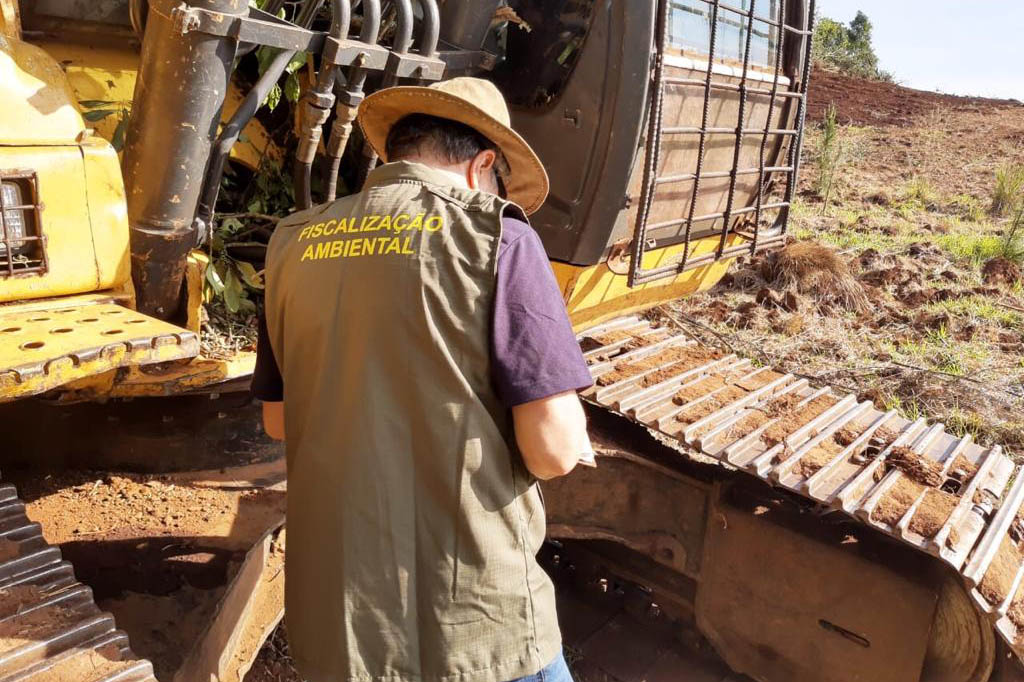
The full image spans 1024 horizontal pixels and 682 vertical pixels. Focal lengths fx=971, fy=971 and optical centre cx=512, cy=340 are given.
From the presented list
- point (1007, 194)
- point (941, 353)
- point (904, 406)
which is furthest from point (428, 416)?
point (1007, 194)

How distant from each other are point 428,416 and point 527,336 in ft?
0.71

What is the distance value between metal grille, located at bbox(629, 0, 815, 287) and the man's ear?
1.12 m

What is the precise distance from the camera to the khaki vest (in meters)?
1.59

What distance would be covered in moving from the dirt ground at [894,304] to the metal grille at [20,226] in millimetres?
2894

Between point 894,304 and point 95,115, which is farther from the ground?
point 95,115

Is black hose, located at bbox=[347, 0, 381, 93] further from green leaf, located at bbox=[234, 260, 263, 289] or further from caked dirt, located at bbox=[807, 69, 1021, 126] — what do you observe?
caked dirt, located at bbox=[807, 69, 1021, 126]

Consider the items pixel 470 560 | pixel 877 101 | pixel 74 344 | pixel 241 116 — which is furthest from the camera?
pixel 877 101

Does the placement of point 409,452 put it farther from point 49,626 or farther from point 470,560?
point 49,626

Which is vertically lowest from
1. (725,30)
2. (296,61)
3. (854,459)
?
(854,459)

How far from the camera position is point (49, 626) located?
1784mm

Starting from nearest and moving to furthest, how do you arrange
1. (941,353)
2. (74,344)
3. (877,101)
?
(74,344) → (941,353) → (877,101)

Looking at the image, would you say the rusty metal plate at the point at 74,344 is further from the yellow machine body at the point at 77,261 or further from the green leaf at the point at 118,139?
the green leaf at the point at 118,139

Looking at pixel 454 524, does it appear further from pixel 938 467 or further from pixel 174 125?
pixel 938 467

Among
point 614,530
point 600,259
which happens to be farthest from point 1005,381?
point 600,259
